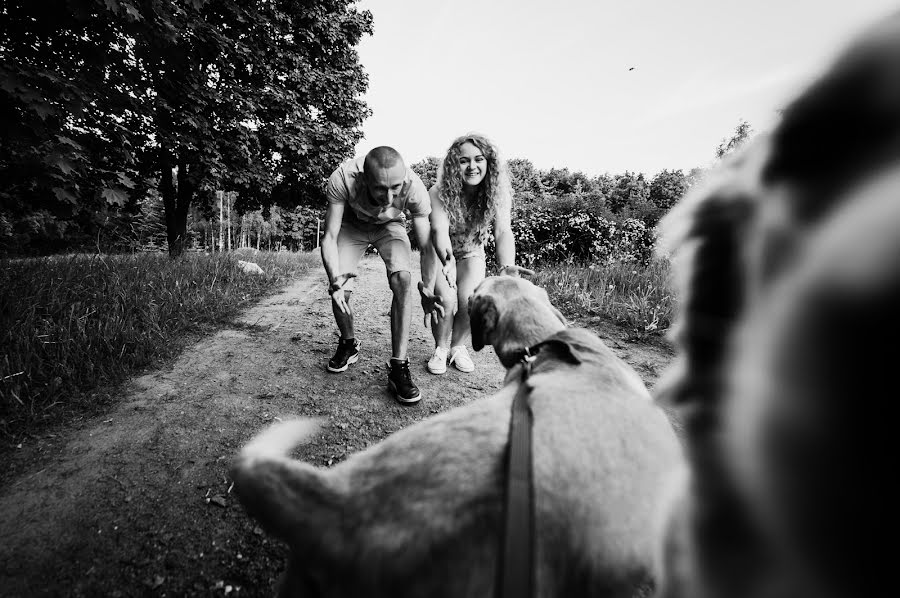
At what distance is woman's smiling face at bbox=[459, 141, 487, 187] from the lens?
13.1 ft

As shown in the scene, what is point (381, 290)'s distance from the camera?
9.25 m

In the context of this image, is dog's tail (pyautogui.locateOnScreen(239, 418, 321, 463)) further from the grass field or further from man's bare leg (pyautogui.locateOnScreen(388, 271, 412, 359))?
the grass field

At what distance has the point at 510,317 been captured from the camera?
7.96ft

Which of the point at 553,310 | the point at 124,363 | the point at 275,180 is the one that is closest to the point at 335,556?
the point at 553,310

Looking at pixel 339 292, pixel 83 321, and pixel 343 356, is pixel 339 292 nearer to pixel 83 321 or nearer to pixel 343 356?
pixel 343 356

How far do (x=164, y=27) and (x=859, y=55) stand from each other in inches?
269

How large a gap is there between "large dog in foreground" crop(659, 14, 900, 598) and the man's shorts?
3566 mm

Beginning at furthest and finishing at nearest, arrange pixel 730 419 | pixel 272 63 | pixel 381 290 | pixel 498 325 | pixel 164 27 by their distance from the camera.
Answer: pixel 272 63 < pixel 381 290 < pixel 164 27 < pixel 498 325 < pixel 730 419

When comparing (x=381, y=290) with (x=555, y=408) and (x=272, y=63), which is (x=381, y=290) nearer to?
(x=272, y=63)

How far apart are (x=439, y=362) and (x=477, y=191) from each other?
2.00 m

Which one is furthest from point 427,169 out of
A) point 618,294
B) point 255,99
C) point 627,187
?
point 618,294

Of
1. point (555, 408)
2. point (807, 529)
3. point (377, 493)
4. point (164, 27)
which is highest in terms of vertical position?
point (164, 27)

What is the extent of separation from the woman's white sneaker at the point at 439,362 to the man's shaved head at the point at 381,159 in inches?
80.4

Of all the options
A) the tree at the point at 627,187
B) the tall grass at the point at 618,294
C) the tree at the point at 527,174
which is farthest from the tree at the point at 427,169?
the tall grass at the point at 618,294
